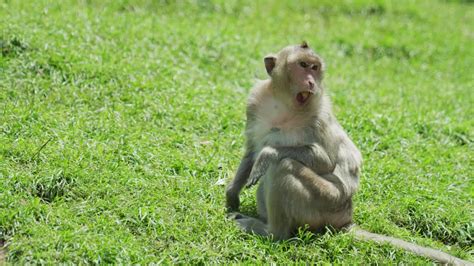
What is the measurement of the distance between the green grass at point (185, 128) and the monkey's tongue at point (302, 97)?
1.08m

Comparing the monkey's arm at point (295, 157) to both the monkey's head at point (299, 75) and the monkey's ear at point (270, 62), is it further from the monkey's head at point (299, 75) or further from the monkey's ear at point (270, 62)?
the monkey's ear at point (270, 62)

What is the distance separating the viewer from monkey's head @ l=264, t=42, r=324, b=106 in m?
6.02

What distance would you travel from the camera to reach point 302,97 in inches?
239

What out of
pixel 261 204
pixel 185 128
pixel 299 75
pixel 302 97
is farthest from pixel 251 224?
pixel 185 128

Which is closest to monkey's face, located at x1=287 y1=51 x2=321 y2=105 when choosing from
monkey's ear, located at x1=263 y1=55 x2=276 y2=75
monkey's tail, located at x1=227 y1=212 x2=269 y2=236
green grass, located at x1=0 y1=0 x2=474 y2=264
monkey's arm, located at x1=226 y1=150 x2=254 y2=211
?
monkey's ear, located at x1=263 y1=55 x2=276 y2=75

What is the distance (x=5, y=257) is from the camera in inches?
207

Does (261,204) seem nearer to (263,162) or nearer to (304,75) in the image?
(263,162)

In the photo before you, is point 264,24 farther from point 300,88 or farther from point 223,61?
point 300,88

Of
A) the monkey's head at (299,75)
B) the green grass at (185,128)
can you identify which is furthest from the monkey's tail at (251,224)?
the monkey's head at (299,75)

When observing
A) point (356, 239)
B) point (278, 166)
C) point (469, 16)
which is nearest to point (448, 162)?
point (356, 239)

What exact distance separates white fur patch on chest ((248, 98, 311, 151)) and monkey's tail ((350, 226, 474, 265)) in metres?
0.89

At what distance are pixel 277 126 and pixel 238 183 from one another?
0.57 metres

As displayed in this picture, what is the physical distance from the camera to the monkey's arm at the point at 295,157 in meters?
5.86

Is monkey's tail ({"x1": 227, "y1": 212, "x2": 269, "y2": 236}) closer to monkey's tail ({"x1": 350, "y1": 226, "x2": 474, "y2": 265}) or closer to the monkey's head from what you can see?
monkey's tail ({"x1": 350, "y1": 226, "x2": 474, "y2": 265})
